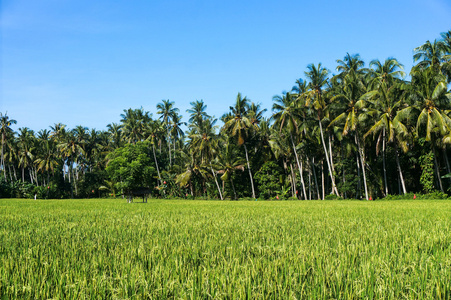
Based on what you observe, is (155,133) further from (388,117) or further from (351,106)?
(388,117)

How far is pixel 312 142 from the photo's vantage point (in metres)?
37.3

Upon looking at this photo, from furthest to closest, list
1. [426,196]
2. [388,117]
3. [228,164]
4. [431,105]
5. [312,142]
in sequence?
1. [228,164]
2. [312,142]
3. [388,117]
4. [426,196]
5. [431,105]

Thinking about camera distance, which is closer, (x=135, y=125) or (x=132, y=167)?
(x=132, y=167)

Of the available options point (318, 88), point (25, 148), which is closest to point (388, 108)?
point (318, 88)

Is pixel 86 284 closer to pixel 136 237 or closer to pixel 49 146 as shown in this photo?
pixel 136 237

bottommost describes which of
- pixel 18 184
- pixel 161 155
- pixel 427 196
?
pixel 427 196

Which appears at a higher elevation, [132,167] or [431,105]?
[431,105]

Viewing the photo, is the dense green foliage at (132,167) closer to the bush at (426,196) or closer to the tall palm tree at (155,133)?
the tall palm tree at (155,133)

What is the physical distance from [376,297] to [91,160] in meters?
66.1

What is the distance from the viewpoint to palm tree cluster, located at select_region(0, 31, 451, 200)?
94.7 feet

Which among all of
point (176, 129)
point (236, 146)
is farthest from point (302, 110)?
point (176, 129)

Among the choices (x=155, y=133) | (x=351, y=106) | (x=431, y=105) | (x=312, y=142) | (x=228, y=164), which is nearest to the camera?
(x=431, y=105)

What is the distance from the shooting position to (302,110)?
34219 mm

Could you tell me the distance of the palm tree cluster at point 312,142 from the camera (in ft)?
94.7
